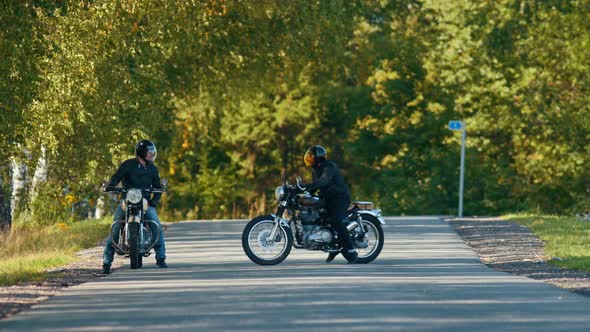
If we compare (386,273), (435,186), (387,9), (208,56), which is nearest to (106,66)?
(208,56)

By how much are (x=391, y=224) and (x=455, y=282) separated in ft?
59.7

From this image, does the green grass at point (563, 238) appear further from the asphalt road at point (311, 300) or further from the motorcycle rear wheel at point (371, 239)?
the motorcycle rear wheel at point (371, 239)

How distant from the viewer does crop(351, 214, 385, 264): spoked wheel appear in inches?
905

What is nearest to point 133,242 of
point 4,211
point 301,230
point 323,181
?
point 301,230

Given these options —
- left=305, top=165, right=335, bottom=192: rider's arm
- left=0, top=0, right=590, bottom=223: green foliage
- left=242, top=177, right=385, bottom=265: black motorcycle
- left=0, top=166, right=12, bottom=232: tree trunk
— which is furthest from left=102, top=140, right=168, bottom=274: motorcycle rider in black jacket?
left=0, top=0, right=590, bottom=223: green foliage

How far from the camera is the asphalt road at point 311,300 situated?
13688mm

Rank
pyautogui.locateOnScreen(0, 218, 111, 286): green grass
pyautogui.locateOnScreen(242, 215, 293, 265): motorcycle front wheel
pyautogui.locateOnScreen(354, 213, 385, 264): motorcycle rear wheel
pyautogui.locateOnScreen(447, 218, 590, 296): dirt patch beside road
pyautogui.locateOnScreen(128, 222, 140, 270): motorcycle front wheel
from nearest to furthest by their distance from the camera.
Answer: pyautogui.locateOnScreen(447, 218, 590, 296): dirt patch beside road
pyautogui.locateOnScreen(0, 218, 111, 286): green grass
pyautogui.locateOnScreen(128, 222, 140, 270): motorcycle front wheel
pyautogui.locateOnScreen(242, 215, 293, 265): motorcycle front wheel
pyautogui.locateOnScreen(354, 213, 385, 264): motorcycle rear wheel

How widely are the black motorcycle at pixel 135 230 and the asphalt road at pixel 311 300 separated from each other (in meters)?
0.27

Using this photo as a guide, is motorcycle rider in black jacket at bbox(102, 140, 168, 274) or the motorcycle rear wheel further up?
motorcycle rider in black jacket at bbox(102, 140, 168, 274)

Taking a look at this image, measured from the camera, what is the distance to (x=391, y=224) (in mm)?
36875

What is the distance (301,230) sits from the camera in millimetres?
22703

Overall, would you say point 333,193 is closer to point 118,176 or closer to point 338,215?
point 338,215

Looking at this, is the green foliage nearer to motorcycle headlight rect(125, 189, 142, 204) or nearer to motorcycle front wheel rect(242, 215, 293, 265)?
motorcycle front wheel rect(242, 215, 293, 265)

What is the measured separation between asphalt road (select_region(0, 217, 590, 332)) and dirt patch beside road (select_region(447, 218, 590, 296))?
1.36 ft
